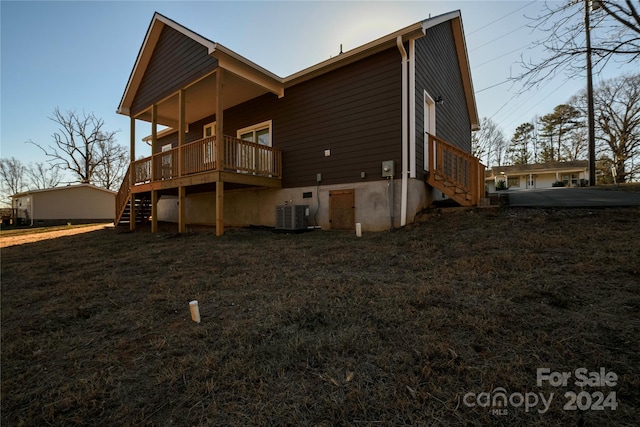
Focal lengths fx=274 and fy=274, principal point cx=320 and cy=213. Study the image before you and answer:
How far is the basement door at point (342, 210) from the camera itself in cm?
737

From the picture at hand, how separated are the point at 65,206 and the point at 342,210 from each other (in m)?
25.6

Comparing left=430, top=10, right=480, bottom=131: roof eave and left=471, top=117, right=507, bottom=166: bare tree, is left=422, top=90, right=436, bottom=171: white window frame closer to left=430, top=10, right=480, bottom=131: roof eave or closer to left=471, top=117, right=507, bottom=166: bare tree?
left=430, top=10, right=480, bottom=131: roof eave

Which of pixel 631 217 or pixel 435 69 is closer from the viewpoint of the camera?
pixel 631 217

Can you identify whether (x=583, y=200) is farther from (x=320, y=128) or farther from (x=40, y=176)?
(x=40, y=176)

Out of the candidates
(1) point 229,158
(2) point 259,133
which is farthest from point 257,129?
(1) point 229,158

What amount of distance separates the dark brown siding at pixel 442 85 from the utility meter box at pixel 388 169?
2.81 ft

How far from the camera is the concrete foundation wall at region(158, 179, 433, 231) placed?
6857 mm

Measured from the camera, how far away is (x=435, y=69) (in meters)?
8.41

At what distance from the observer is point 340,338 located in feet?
6.98

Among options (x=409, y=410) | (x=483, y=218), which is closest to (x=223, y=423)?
(x=409, y=410)

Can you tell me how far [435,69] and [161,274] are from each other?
9.08m

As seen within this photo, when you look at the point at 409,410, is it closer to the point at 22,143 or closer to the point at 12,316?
the point at 12,316

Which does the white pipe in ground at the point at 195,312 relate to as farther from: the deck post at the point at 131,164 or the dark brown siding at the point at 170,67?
the deck post at the point at 131,164

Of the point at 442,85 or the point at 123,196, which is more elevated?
the point at 442,85
